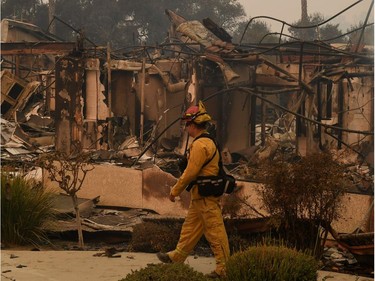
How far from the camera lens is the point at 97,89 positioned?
819 inches

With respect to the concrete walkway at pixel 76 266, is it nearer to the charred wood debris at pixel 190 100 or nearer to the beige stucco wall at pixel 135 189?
the beige stucco wall at pixel 135 189

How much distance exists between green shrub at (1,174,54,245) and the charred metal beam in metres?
9.75

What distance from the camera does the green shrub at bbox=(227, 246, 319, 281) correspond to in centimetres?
721

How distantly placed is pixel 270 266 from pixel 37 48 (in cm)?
1764

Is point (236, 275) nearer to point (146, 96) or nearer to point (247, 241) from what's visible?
point (247, 241)

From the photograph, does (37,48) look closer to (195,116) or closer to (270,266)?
(195,116)

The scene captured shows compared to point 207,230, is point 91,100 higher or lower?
higher

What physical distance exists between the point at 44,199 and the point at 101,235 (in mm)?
1413

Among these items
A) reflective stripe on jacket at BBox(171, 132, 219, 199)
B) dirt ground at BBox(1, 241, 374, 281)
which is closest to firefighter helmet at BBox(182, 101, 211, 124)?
reflective stripe on jacket at BBox(171, 132, 219, 199)

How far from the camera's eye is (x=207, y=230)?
29.5 ft

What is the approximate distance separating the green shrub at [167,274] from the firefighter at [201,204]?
4.99ft

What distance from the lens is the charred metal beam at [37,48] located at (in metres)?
22.2

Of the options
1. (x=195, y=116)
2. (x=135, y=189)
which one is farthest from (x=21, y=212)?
(x=135, y=189)

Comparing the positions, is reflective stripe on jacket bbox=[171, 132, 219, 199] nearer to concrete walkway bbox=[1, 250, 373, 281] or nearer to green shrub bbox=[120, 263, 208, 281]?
concrete walkway bbox=[1, 250, 373, 281]
